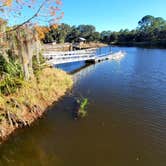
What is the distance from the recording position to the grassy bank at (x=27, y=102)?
22.2 ft

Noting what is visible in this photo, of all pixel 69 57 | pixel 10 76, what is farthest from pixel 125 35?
pixel 10 76

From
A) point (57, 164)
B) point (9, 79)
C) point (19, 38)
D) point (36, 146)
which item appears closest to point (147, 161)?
point (57, 164)

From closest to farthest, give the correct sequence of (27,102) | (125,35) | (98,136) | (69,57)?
(98,136) < (27,102) < (69,57) < (125,35)

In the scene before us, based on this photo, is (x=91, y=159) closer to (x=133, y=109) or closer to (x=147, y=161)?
(x=147, y=161)

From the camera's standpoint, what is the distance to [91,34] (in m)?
83.4

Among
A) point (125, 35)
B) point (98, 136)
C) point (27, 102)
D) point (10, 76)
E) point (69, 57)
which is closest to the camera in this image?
point (98, 136)

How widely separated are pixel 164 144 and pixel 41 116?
4.85 metres

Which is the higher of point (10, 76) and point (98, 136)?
point (10, 76)

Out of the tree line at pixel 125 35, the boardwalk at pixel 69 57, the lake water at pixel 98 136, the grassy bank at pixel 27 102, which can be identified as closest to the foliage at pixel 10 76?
the grassy bank at pixel 27 102

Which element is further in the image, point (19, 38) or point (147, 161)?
point (19, 38)

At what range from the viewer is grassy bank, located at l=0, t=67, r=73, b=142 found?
6.78 metres

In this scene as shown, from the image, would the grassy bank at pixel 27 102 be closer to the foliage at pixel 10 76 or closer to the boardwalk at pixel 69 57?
the foliage at pixel 10 76

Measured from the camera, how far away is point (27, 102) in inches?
306

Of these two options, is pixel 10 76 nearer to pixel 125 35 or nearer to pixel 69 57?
pixel 69 57
